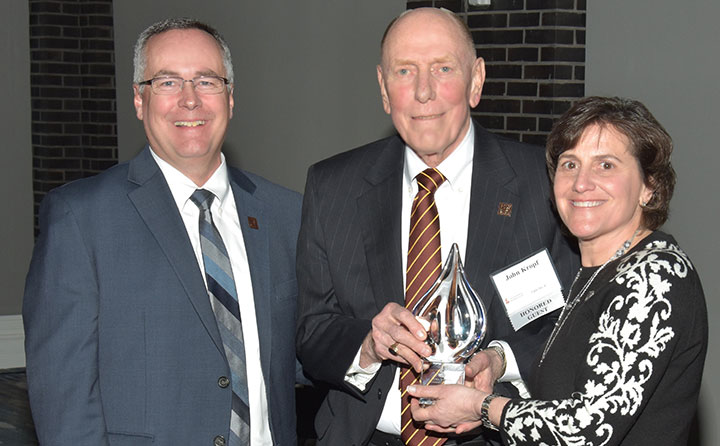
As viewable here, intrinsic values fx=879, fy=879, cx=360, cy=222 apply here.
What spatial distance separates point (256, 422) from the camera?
2596 mm

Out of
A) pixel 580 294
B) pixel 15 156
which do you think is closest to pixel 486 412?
pixel 580 294

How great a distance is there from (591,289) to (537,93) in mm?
3165

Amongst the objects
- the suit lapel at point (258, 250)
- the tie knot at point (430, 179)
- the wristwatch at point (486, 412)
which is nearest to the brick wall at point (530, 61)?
the tie knot at point (430, 179)

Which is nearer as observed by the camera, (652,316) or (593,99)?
(652,316)

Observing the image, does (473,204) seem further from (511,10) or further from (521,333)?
(511,10)

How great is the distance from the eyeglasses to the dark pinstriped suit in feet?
1.39

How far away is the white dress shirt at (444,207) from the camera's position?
261cm

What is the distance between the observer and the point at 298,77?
7.07 metres

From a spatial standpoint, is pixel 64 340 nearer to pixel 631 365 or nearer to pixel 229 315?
pixel 229 315

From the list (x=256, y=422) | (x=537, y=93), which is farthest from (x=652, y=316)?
(x=537, y=93)

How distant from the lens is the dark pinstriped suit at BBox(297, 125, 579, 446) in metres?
2.58

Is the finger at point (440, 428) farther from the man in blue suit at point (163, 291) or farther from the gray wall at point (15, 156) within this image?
the gray wall at point (15, 156)

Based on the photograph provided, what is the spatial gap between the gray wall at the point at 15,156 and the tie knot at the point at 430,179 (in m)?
6.45

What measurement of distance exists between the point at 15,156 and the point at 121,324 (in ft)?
Answer: 21.4
